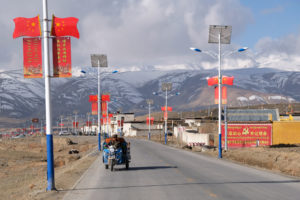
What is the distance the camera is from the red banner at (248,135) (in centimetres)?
5072

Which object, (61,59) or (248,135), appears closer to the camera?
(61,59)

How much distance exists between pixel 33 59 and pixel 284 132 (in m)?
42.6

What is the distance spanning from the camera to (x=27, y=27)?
1522cm

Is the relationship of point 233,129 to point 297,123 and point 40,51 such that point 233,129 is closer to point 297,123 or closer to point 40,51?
point 297,123

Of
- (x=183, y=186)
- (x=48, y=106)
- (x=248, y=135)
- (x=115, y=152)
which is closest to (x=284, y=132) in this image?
(x=248, y=135)

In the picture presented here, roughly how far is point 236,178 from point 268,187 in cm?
286

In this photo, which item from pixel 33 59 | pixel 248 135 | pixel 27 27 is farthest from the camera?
pixel 248 135

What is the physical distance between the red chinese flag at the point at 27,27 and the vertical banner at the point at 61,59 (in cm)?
76

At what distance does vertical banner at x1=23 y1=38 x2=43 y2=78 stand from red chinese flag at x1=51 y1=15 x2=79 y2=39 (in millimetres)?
704

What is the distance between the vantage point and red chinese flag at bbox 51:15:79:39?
15.1 m

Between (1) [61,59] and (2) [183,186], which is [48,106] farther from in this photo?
(2) [183,186]

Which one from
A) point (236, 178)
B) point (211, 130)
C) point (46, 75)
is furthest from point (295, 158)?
point (211, 130)

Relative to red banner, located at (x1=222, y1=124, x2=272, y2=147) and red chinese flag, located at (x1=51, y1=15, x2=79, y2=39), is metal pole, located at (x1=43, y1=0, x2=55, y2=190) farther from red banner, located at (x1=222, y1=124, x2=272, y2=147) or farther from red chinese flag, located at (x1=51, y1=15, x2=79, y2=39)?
red banner, located at (x1=222, y1=124, x2=272, y2=147)

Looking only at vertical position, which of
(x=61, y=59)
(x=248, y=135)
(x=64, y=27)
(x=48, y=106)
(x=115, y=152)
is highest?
(x=64, y=27)
